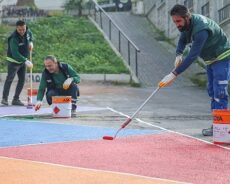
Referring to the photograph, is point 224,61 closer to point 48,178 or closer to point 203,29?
point 203,29

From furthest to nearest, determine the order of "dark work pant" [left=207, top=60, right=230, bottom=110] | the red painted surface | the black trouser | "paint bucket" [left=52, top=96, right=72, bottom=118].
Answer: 1. the black trouser
2. "paint bucket" [left=52, top=96, right=72, bottom=118]
3. "dark work pant" [left=207, top=60, right=230, bottom=110]
4. the red painted surface

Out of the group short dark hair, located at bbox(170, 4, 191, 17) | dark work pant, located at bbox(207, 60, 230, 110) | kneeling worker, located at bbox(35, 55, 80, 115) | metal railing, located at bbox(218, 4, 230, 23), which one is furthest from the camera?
metal railing, located at bbox(218, 4, 230, 23)

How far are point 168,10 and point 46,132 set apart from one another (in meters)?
18.4

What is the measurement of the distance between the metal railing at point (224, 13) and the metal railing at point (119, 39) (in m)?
2.87

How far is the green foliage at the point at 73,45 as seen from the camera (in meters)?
19.5

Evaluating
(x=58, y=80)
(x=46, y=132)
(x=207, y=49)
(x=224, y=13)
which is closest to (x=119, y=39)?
(x=224, y=13)

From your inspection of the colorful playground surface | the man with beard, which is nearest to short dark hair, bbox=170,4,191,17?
the man with beard

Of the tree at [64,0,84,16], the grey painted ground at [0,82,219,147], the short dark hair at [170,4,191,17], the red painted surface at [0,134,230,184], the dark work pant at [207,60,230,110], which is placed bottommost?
the grey painted ground at [0,82,219,147]

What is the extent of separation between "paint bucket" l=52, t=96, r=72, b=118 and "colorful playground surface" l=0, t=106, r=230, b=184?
89 cm

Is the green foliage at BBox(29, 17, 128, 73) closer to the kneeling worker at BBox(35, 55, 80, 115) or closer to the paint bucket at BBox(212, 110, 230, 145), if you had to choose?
the kneeling worker at BBox(35, 55, 80, 115)

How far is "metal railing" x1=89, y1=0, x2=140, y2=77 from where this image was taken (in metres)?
20.0

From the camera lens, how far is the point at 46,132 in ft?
25.0

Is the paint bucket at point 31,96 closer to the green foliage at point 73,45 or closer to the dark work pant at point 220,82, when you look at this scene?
the dark work pant at point 220,82

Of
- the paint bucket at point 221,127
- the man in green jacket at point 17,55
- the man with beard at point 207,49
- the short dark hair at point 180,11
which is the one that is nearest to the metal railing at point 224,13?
the man in green jacket at point 17,55
